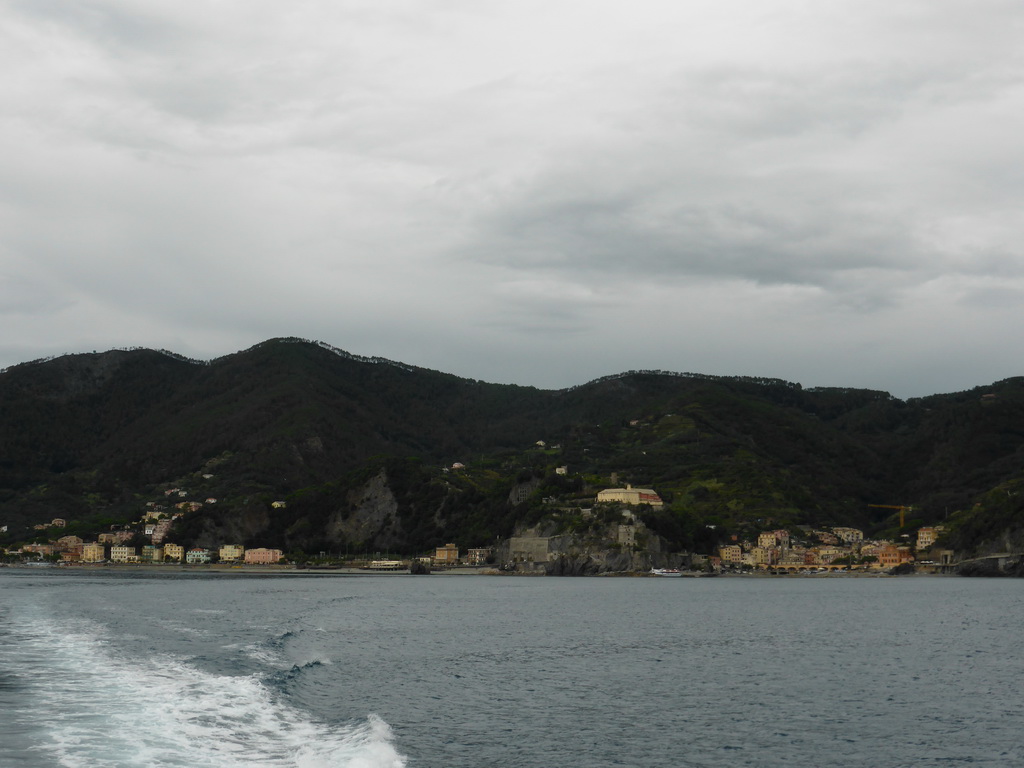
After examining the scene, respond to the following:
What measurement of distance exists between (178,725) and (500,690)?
50.8ft

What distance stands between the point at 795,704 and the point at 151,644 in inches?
1394

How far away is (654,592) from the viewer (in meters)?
135

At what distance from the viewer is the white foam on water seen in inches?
1172

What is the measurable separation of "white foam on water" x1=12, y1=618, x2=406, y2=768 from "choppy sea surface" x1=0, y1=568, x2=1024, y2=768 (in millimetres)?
121

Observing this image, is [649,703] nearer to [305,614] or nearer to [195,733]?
[195,733]

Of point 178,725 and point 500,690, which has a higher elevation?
point 178,725

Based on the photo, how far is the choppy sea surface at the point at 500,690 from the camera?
32.2m

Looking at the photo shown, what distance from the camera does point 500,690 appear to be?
45.1 m

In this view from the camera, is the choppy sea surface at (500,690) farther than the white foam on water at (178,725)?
Yes

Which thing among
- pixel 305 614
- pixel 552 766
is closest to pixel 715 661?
pixel 552 766

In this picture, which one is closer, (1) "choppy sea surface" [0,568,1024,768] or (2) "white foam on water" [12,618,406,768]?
(2) "white foam on water" [12,618,406,768]

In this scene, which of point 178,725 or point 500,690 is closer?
point 178,725

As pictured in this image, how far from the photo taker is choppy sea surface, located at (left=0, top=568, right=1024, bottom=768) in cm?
3222

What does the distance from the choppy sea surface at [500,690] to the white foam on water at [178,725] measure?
0.12 metres
